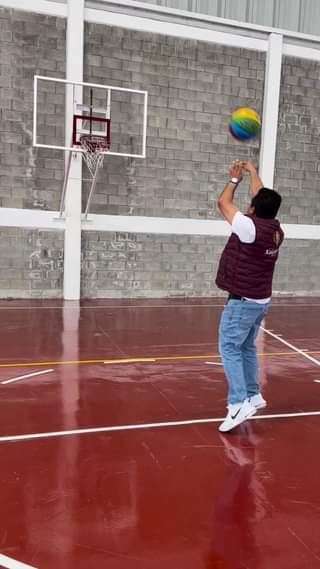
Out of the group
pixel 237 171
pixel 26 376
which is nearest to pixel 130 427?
pixel 26 376

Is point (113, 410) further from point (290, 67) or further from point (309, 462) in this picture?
point (290, 67)

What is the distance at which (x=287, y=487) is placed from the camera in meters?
3.70

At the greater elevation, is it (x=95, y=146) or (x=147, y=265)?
(x=95, y=146)

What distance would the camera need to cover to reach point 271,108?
532 inches

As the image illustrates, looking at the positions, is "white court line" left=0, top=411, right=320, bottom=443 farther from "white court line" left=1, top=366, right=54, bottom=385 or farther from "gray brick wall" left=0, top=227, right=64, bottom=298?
"gray brick wall" left=0, top=227, right=64, bottom=298

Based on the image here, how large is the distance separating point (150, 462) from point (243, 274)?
5.47 feet

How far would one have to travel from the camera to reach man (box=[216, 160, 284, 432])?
431cm

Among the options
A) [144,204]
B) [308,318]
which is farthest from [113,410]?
[144,204]

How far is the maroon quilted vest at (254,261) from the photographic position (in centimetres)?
434

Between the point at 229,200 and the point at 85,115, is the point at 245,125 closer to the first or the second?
the point at 229,200

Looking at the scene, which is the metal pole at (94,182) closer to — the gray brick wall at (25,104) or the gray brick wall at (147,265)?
the gray brick wall at (147,265)

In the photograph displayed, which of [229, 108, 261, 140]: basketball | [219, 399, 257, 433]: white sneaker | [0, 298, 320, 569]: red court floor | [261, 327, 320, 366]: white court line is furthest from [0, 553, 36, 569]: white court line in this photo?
[261, 327, 320, 366]: white court line

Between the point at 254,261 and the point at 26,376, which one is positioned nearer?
the point at 254,261

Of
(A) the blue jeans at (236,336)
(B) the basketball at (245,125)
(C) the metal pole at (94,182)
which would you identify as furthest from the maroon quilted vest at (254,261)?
(C) the metal pole at (94,182)
